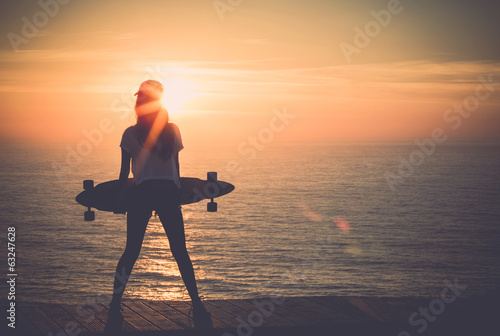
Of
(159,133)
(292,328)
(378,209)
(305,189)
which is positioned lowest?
(292,328)

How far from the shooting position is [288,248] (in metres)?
82.5

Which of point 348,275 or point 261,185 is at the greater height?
point 261,185

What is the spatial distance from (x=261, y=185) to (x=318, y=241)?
76110 mm

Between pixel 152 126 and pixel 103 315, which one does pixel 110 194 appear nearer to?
pixel 152 126

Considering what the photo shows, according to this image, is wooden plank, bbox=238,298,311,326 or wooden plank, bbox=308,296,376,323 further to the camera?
wooden plank, bbox=308,296,376,323

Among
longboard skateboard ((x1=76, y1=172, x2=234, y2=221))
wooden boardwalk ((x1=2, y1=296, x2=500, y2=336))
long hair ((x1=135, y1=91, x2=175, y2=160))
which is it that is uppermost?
long hair ((x1=135, y1=91, x2=175, y2=160))

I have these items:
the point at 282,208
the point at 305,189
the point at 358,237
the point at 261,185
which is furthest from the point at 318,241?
the point at 261,185

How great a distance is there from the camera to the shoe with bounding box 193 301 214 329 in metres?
5.43

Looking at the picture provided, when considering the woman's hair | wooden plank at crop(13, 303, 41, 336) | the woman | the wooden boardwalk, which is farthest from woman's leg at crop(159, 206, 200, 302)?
wooden plank at crop(13, 303, 41, 336)

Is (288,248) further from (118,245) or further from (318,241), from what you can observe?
(118,245)

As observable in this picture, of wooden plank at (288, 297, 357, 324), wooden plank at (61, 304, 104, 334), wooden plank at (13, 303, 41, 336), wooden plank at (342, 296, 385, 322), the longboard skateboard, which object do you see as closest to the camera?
wooden plank at (13, 303, 41, 336)

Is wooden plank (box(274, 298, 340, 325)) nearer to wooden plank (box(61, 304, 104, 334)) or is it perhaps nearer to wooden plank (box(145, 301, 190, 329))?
wooden plank (box(145, 301, 190, 329))

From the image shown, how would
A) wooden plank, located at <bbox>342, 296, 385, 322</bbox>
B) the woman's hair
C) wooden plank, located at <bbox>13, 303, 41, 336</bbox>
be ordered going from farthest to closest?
wooden plank, located at <bbox>342, 296, 385, 322</bbox> < the woman's hair < wooden plank, located at <bbox>13, 303, 41, 336</bbox>

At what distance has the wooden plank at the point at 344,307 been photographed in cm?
574
